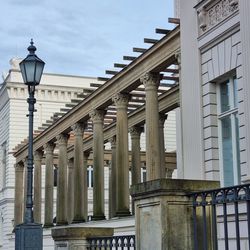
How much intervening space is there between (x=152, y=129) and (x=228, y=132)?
7.04 m

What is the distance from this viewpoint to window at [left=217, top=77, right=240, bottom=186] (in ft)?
43.5

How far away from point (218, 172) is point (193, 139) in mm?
1217

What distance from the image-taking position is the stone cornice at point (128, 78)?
19.2 metres

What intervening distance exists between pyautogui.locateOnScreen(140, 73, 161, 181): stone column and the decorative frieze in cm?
619

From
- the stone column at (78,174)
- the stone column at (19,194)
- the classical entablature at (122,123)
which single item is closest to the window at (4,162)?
the stone column at (19,194)

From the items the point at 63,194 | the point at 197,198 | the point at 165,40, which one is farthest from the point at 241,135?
the point at 63,194

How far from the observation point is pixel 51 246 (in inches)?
1131

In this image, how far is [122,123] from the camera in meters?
23.4

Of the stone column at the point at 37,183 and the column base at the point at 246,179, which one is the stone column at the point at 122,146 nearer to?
the column base at the point at 246,179

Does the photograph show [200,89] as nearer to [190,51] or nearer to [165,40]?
[190,51]

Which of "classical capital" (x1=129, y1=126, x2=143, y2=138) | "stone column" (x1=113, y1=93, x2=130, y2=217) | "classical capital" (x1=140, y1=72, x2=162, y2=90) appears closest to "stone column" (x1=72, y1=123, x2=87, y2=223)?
"classical capital" (x1=129, y1=126, x2=143, y2=138)

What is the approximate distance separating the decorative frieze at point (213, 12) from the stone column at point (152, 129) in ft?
20.3

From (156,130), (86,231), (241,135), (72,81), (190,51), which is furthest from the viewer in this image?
(72,81)

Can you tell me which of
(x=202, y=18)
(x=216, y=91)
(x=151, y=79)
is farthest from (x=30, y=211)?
(x=151, y=79)
